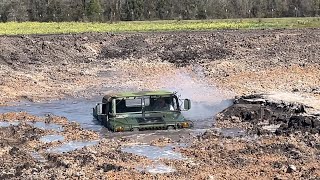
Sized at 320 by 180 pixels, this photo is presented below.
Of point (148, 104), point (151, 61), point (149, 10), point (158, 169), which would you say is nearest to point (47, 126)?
point (148, 104)

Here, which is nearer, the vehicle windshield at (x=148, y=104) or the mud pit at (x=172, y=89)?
the mud pit at (x=172, y=89)

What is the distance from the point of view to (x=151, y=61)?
3997cm

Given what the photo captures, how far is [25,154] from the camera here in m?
17.2

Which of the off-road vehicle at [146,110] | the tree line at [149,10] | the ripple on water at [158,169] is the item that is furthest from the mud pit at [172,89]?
the tree line at [149,10]

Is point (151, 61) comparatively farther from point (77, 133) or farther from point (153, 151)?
point (153, 151)

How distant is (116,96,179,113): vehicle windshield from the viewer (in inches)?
793

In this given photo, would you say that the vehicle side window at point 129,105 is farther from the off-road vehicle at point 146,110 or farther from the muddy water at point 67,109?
the muddy water at point 67,109

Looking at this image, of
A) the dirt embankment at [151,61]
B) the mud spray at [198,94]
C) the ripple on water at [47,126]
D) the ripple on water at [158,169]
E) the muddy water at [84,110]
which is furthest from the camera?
the dirt embankment at [151,61]

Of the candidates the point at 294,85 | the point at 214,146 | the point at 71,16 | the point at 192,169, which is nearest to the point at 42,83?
the point at 294,85

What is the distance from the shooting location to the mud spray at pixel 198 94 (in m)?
24.2

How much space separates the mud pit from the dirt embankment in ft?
0.22

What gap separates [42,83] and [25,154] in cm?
1662

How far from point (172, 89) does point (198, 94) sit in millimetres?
1889

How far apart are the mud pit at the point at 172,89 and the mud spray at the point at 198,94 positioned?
0.06 m
